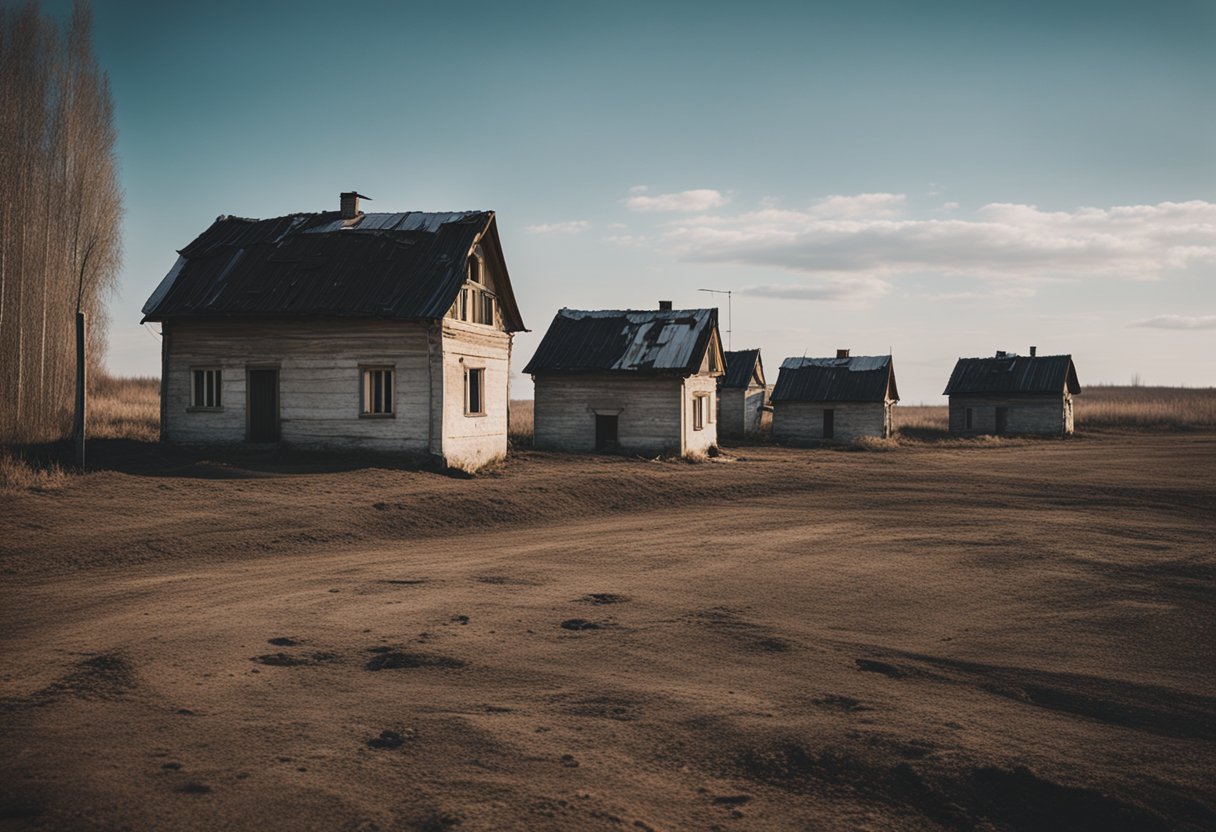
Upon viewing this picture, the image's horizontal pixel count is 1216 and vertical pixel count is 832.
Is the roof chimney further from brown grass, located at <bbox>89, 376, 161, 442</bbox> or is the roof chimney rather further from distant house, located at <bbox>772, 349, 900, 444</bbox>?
distant house, located at <bbox>772, 349, 900, 444</bbox>

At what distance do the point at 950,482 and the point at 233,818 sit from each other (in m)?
22.6

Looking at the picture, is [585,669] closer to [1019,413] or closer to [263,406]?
[263,406]

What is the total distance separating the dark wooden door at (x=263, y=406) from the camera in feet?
73.2

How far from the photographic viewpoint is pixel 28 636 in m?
8.34

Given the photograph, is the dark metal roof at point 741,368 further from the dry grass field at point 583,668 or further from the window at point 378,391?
the dry grass field at point 583,668

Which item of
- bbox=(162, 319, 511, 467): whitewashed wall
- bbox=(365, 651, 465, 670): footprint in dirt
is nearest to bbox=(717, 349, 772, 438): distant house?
bbox=(162, 319, 511, 467): whitewashed wall

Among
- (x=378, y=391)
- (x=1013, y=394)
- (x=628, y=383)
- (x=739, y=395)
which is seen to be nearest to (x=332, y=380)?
(x=378, y=391)

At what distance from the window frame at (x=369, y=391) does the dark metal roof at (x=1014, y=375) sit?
4192 centimetres

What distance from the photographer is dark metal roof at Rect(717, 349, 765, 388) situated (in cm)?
4800

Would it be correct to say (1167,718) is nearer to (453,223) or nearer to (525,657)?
(525,657)

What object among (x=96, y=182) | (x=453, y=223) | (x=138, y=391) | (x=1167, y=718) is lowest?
(x=1167, y=718)

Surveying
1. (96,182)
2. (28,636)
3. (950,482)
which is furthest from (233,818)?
(96,182)

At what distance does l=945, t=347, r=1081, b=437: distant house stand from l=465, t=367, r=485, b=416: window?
3893cm

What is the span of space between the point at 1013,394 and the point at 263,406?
45.1m
